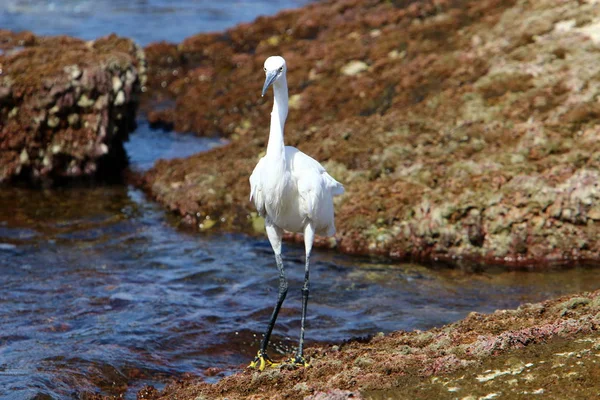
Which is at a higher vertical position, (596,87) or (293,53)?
(293,53)

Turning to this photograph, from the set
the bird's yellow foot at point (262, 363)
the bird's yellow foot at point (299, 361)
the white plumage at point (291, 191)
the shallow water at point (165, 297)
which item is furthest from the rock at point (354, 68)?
the bird's yellow foot at point (299, 361)

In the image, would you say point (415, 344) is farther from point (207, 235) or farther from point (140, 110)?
point (140, 110)

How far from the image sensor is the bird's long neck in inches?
287

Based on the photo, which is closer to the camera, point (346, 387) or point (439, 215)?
point (346, 387)

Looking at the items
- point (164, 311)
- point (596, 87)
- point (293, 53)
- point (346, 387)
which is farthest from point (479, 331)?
point (293, 53)

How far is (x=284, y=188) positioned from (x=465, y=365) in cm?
248

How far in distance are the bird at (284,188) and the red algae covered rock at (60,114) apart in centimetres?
943

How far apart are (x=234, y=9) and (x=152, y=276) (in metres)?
26.1

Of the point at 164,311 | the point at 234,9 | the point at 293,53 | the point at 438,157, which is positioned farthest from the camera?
the point at 234,9

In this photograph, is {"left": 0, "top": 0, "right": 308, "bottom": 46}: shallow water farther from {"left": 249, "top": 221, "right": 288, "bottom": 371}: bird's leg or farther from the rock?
{"left": 249, "top": 221, "right": 288, "bottom": 371}: bird's leg

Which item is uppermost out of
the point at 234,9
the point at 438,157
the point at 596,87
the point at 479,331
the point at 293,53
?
the point at 234,9

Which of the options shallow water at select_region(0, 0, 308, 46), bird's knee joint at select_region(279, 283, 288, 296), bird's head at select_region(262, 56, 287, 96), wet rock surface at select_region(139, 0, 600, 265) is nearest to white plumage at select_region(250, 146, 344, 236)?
bird's knee joint at select_region(279, 283, 288, 296)

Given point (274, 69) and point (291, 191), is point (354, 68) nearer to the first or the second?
point (291, 191)

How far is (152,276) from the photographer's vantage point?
39.3ft
